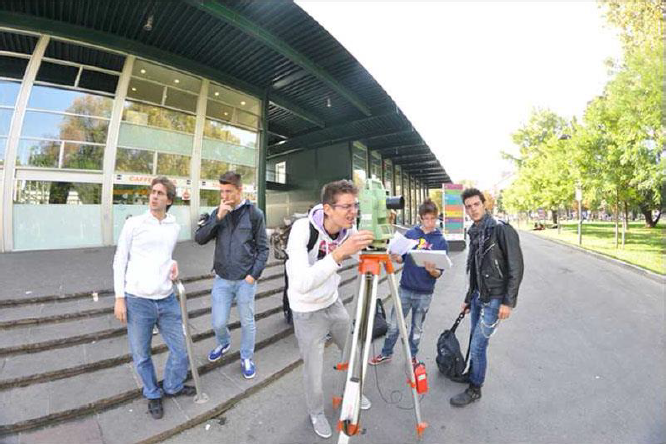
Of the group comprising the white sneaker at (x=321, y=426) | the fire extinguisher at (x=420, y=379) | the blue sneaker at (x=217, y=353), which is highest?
the fire extinguisher at (x=420, y=379)

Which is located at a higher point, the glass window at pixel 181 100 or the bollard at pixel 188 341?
the glass window at pixel 181 100

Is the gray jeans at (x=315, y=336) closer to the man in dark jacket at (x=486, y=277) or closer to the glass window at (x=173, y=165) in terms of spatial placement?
the man in dark jacket at (x=486, y=277)

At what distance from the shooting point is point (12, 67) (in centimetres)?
847

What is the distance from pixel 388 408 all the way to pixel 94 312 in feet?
13.6

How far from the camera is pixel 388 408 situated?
9.20ft

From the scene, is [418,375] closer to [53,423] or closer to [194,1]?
[53,423]

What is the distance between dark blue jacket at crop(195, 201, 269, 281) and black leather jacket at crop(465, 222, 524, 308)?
91.0 inches

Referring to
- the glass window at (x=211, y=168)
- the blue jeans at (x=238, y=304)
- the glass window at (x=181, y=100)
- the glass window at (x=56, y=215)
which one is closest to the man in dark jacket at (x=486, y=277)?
the blue jeans at (x=238, y=304)

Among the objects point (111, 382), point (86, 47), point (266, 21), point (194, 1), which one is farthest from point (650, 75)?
point (86, 47)

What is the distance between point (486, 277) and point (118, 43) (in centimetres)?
1210

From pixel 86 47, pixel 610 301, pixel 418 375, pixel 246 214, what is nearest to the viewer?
pixel 418 375

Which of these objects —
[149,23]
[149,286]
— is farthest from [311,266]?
[149,23]

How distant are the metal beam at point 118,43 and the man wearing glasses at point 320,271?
11117 mm

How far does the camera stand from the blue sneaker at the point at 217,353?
3.43 meters
